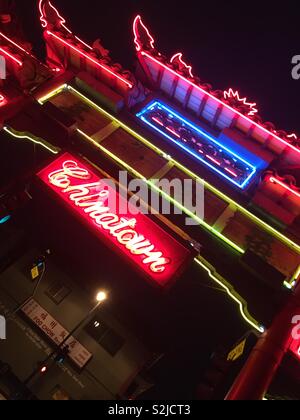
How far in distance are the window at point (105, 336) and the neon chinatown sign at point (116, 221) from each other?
4079mm

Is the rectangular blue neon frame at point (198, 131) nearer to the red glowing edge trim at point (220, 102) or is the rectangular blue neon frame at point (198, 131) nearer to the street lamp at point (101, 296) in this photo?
the red glowing edge trim at point (220, 102)

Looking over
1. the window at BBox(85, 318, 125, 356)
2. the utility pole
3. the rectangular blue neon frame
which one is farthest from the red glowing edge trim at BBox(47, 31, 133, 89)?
the utility pole

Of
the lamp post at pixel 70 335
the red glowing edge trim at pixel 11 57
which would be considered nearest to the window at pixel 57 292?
the lamp post at pixel 70 335

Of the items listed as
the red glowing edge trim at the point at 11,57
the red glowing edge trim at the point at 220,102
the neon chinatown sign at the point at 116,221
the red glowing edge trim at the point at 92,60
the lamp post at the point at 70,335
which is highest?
the red glowing edge trim at the point at 220,102

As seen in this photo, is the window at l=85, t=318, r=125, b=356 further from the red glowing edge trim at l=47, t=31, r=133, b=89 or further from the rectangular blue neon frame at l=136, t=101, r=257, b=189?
the red glowing edge trim at l=47, t=31, r=133, b=89

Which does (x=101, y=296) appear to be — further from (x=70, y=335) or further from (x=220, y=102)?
(x=220, y=102)

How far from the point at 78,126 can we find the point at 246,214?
20.1 feet

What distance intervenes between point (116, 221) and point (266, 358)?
439cm

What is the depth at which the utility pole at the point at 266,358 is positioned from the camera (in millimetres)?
6609

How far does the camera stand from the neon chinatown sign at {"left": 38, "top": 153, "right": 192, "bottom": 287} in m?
7.93

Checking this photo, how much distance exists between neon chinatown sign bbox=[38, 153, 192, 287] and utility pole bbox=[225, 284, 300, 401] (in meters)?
2.33

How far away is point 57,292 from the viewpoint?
1126 cm

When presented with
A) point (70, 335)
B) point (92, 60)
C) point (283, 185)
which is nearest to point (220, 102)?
point (283, 185)
